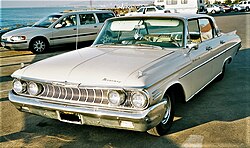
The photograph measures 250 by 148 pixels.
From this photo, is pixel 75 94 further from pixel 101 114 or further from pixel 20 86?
pixel 20 86

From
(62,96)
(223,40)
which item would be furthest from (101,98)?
(223,40)

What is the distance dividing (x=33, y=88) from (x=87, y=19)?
28.8 feet

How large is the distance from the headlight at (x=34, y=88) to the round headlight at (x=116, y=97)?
104 centimetres

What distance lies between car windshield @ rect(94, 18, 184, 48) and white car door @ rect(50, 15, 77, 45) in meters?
6.87

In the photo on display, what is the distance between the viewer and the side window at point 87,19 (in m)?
12.1

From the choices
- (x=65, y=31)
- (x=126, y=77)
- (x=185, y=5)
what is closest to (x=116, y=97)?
(x=126, y=77)

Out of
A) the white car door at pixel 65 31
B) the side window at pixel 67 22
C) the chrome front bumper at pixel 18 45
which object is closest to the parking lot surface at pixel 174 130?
the chrome front bumper at pixel 18 45

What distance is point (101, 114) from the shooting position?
10.8 ft

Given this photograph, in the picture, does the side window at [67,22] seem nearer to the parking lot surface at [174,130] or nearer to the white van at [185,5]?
the parking lot surface at [174,130]

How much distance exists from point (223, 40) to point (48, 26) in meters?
7.60

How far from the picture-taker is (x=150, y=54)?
13.6 feet

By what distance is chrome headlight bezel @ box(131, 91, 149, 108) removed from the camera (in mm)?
3221

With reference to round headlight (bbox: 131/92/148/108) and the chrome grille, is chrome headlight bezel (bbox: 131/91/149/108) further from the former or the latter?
the chrome grille

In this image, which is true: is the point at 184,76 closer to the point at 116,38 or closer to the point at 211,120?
the point at 211,120
